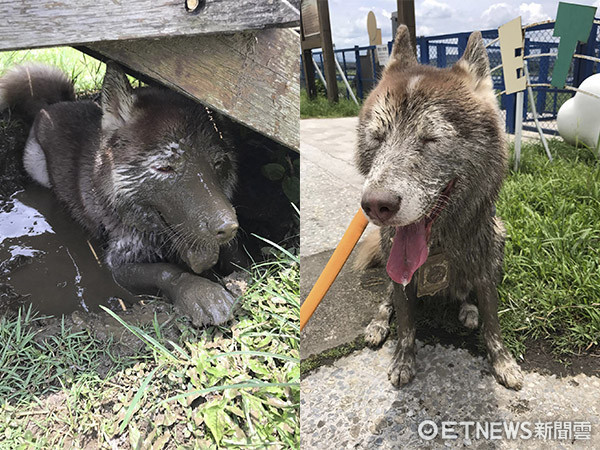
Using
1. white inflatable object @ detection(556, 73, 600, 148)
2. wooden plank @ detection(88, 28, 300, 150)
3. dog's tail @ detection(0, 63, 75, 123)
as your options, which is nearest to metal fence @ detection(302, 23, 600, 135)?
white inflatable object @ detection(556, 73, 600, 148)

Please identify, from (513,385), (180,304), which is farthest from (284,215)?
(513,385)

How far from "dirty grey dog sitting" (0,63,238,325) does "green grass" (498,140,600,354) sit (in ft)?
3.55

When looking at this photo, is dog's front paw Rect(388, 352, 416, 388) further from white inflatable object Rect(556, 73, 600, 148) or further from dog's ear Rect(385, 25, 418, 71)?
white inflatable object Rect(556, 73, 600, 148)

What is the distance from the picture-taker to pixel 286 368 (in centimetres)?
153

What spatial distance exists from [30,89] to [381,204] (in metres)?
2.81

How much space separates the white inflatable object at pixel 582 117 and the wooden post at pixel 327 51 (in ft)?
3.30

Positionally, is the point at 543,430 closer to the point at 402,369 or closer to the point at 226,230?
the point at 402,369

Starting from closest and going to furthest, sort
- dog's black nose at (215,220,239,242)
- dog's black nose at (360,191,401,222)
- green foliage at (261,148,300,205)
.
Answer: dog's black nose at (360,191,401,222), dog's black nose at (215,220,239,242), green foliage at (261,148,300,205)

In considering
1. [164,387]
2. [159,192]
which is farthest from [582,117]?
[164,387]

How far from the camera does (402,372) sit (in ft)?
5.19

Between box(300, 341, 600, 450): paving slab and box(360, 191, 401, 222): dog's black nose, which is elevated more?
box(360, 191, 401, 222): dog's black nose

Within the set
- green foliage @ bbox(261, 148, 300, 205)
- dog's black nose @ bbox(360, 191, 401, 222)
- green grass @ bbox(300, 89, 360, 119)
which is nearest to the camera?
dog's black nose @ bbox(360, 191, 401, 222)

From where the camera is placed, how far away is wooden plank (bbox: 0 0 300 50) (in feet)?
4.56

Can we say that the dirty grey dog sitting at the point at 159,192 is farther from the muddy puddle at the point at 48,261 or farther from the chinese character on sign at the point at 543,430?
the chinese character on sign at the point at 543,430
